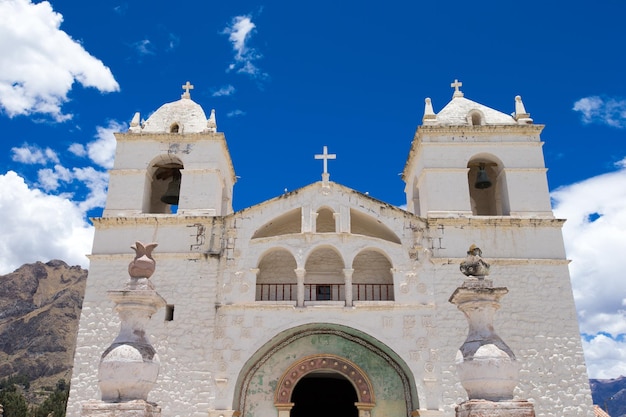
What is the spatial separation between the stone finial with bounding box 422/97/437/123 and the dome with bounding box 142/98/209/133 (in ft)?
21.3

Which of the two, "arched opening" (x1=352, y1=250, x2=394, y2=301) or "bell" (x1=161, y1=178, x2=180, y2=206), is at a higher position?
"bell" (x1=161, y1=178, x2=180, y2=206)

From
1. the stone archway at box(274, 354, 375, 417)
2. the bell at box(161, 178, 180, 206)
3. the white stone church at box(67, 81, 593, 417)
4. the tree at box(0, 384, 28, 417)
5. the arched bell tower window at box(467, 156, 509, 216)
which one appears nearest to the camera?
the white stone church at box(67, 81, 593, 417)

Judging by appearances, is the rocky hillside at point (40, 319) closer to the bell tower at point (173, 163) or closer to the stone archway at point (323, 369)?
the bell tower at point (173, 163)

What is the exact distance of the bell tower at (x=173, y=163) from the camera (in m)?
17.0

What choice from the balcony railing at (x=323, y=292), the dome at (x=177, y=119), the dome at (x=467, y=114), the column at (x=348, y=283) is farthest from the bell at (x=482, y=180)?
the dome at (x=177, y=119)

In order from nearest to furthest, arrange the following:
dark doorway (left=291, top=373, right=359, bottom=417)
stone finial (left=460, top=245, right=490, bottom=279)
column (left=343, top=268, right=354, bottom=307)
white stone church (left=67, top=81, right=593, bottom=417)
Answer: stone finial (left=460, top=245, right=490, bottom=279)
white stone church (left=67, top=81, right=593, bottom=417)
column (left=343, top=268, right=354, bottom=307)
dark doorway (left=291, top=373, right=359, bottom=417)

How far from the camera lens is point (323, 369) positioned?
15562mm

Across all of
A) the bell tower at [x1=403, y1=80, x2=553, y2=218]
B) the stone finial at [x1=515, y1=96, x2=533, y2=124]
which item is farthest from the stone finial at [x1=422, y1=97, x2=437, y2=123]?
the stone finial at [x1=515, y1=96, x2=533, y2=124]

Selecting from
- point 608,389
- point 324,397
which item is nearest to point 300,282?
point 324,397

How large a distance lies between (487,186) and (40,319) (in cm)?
5210

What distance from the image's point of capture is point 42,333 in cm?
5569

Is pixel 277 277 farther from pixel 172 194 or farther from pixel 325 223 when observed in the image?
pixel 172 194

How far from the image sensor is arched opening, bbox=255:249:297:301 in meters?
16.7

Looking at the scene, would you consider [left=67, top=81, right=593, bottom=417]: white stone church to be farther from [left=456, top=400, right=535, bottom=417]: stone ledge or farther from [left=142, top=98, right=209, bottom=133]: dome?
[left=456, top=400, right=535, bottom=417]: stone ledge
